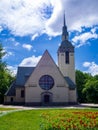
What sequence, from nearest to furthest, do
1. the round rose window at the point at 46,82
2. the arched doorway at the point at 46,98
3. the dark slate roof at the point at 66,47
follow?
the arched doorway at the point at 46,98, the round rose window at the point at 46,82, the dark slate roof at the point at 66,47

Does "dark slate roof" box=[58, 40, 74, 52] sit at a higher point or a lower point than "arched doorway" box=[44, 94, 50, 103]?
higher

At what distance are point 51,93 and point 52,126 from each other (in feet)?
130

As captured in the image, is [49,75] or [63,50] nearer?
[49,75]

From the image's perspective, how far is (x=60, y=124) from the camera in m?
10.9

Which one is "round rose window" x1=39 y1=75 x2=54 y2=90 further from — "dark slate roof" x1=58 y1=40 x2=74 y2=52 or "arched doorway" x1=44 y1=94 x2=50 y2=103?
"dark slate roof" x1=58 y1=40 x2=74 y2=52

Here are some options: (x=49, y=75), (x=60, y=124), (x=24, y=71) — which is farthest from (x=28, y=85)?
(x=60, y=124)

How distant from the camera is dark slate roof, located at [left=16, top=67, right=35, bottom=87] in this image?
53612 mm

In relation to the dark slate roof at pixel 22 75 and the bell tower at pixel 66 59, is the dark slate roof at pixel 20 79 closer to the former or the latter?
the dark slate roof at pixel 22 75

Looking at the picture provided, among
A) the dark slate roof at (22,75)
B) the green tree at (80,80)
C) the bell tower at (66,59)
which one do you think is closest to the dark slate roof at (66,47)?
the bell tower at (66,59)

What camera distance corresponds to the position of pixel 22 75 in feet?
184

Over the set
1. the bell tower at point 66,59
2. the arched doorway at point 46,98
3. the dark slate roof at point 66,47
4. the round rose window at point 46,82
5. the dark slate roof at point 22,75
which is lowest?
the arched doorway at point 46,98

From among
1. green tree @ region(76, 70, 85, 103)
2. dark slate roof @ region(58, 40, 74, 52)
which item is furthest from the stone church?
green tree @ region(76, 70, 85, 103)

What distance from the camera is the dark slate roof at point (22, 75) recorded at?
53612 mm

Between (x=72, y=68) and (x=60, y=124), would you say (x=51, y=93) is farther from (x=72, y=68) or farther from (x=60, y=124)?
(x=60, y=124)
